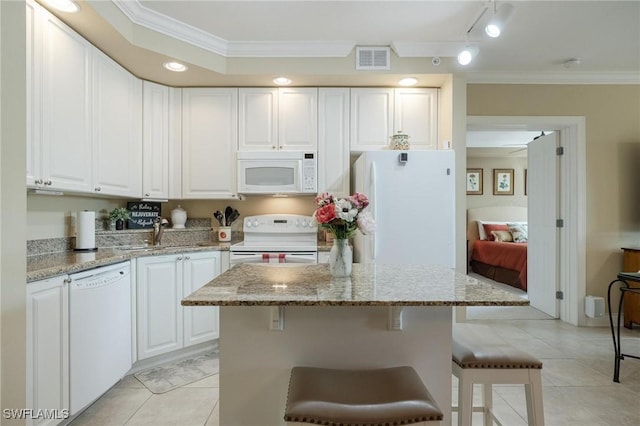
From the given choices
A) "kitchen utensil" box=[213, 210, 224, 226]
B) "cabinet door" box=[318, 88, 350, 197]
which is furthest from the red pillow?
"kitchen utensil" box=[213, 210, 224, 226]

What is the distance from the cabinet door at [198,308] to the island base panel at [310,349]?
1.44 m

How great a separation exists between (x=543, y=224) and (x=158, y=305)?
4073 mm

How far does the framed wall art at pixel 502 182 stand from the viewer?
6.91 m

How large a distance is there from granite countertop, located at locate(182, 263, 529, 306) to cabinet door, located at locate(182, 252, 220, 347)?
1.18 m

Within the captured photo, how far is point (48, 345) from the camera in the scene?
5.29ft

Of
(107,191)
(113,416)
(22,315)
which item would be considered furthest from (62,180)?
(113,416)

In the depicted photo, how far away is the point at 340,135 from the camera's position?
3.11m

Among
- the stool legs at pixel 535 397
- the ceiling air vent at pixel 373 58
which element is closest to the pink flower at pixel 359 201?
the stool legs at pixel 535 397

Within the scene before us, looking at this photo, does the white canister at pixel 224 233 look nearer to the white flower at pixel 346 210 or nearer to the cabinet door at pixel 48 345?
the cabinet door at pixel 48 345

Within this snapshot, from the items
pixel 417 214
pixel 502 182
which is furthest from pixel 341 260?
pixel 502 182

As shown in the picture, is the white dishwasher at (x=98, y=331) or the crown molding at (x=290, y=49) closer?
the white dishwasher at (x=98, y=331)

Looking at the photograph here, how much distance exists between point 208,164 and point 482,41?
2656mm

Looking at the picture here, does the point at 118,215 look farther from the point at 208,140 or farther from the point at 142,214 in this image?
the point at 208,140

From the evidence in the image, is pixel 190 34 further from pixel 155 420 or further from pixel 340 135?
pixel 155 420
